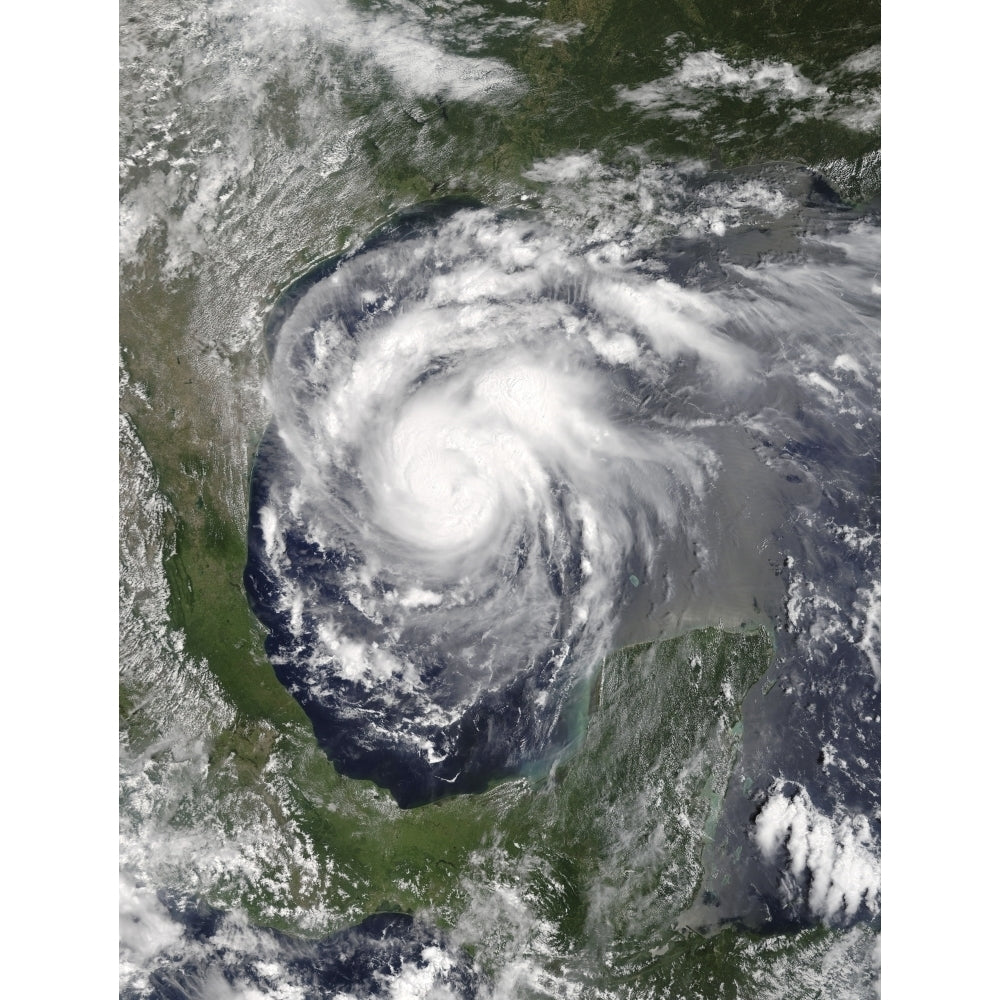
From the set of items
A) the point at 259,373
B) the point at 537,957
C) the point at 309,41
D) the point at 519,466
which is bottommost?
the point at 537,957

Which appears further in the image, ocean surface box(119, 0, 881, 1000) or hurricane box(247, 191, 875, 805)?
hurricane box(247, 191, 875, 805)

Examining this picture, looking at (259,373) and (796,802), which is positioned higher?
(259,373)

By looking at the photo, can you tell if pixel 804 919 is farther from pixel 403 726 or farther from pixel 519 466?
pixel 519 466

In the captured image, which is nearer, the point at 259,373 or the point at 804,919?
the point at 804,919

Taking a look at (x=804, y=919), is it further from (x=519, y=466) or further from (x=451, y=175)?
(x=451, y=175)

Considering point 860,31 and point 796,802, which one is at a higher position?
point 860,31

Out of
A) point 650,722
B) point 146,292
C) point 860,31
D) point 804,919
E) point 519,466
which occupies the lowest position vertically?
point 804,919

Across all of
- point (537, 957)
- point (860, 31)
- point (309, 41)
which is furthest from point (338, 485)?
point (860, 31)

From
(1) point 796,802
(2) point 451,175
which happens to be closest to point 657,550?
Result: (1) point 796,802

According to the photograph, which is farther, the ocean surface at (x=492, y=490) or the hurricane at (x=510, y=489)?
the hurricane at (x=510, y=489)
